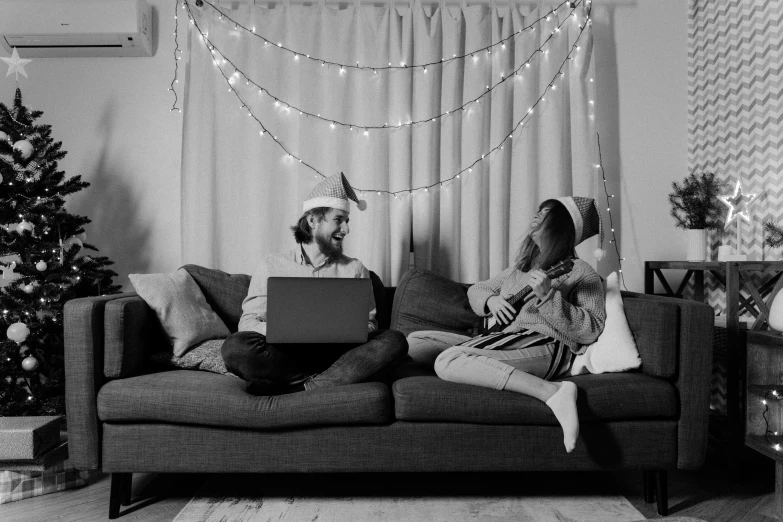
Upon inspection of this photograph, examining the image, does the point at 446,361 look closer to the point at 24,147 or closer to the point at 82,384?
the point at 82,384

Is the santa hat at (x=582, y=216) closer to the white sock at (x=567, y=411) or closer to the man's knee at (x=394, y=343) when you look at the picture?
the white sock at (x=567, y=411)

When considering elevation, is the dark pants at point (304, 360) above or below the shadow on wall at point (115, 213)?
below

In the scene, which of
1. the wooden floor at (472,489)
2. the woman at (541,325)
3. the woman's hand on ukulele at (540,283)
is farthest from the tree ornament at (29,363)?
the woman's hand on ukulele at (540,283)

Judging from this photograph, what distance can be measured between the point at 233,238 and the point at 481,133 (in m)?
1.34

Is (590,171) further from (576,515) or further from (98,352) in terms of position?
(98,352)

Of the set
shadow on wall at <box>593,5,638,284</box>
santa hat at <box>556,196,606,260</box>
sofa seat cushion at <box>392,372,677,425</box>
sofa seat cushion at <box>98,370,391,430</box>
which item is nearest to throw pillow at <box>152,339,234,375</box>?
sofa seat cushion at <box>98,370,391,430</box>

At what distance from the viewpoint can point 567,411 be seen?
185cm

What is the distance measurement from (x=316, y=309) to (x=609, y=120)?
6.96 feet

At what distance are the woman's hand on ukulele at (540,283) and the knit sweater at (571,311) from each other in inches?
0.9

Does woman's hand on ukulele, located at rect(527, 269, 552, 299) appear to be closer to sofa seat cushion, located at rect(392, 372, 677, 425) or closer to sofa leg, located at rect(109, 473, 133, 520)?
sofa seat cushion, located at rect(392, 372, 677, 425)

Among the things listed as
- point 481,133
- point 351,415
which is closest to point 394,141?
point 481,133

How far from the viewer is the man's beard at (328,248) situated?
2512mm

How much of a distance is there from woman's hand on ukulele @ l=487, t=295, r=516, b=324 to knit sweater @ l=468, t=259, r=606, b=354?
0.02 metres

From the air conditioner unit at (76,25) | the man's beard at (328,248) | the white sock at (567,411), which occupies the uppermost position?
the air conditioner unit at (76,25)
